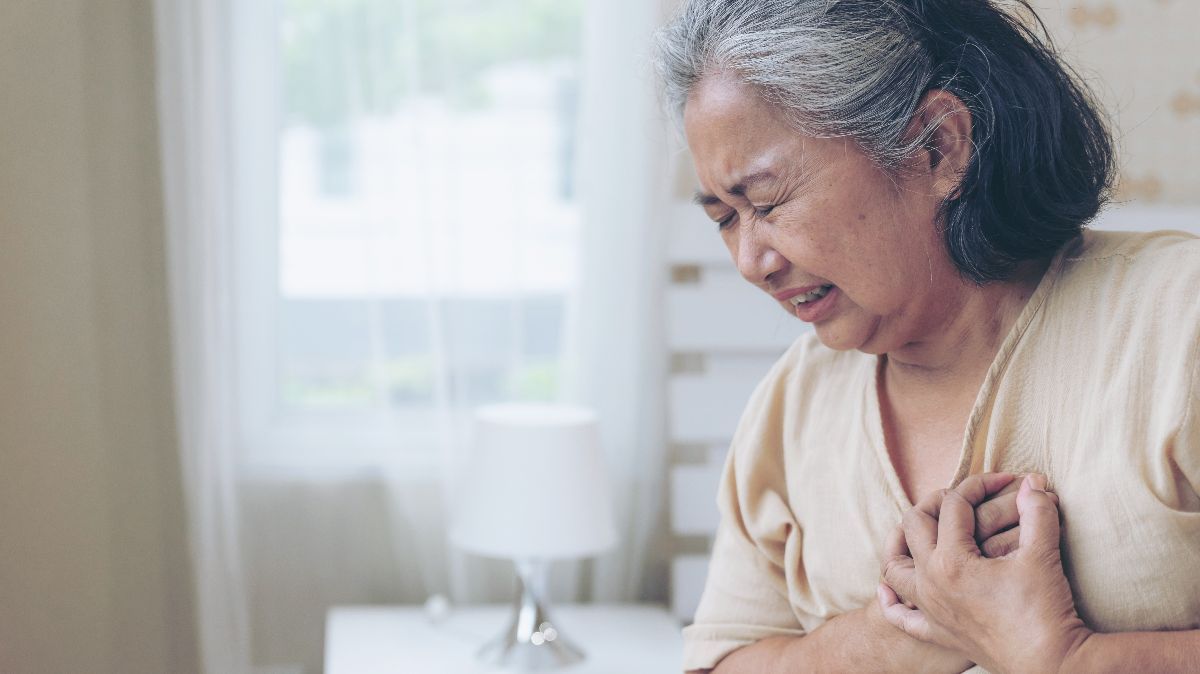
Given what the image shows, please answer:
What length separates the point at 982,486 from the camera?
1038 mm

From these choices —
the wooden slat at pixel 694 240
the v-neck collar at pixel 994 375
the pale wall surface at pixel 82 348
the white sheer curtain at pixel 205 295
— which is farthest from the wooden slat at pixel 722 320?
the v-neck collar at pixel 994 375

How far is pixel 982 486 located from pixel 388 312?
1569mm

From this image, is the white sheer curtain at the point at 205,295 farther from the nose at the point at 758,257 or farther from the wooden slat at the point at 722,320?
the nose at the point at 758,257

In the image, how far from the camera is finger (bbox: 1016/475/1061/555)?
38.2 inches

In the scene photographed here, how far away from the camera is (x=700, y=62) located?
3.70 ft

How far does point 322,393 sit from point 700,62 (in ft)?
4.98

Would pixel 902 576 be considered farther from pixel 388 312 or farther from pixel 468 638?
pixel 388 312

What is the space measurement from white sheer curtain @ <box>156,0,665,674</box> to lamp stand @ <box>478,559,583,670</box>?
0.30 meters

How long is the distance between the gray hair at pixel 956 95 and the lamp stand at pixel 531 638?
1.24 meters

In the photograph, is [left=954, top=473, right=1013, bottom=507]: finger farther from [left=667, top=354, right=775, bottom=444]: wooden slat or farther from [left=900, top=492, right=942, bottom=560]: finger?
[left=667, top=354, right=775, bottom=444]: wooden slat

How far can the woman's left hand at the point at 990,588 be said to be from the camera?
37.3 inches

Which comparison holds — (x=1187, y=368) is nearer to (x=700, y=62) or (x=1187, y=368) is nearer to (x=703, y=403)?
(x=700, y=62)

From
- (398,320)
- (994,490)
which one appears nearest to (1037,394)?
(994,490)

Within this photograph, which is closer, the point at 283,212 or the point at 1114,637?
the point at 1114,637
